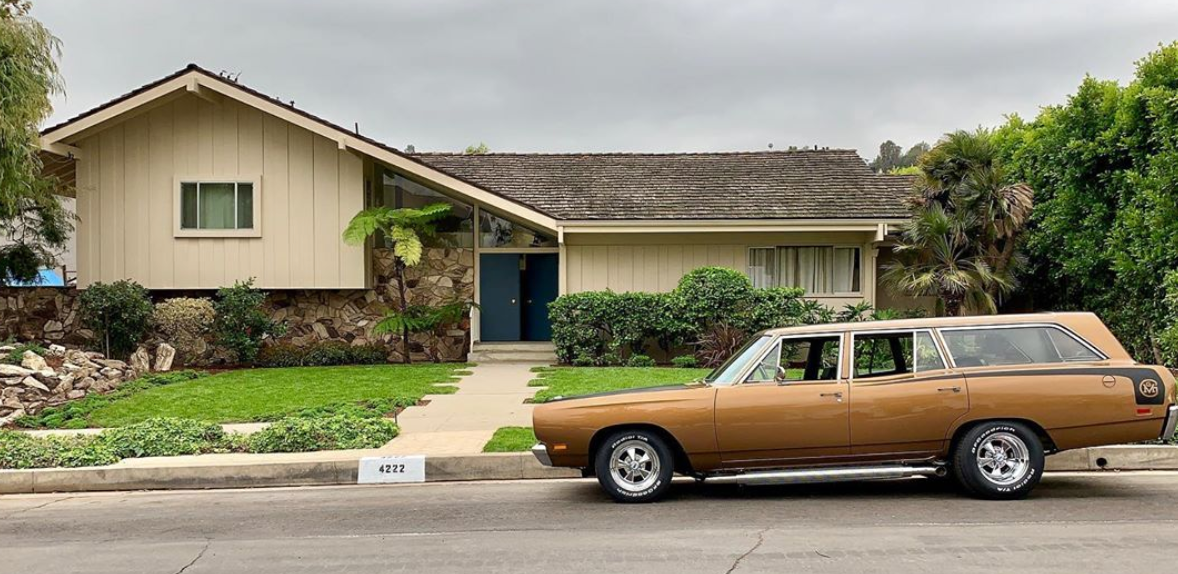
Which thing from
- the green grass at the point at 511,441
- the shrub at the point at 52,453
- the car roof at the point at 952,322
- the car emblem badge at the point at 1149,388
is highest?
the car roof at the point at 952,322

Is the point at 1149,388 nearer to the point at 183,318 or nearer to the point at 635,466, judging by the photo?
the point at 635,466

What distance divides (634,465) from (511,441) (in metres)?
2.67

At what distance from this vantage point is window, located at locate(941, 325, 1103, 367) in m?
7.94

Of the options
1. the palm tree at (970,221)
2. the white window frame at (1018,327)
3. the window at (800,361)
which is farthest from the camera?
the palm tree at (970,221)

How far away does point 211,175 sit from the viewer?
19.6 meters

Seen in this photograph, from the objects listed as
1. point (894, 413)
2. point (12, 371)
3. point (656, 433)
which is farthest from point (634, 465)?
point (12, 371)

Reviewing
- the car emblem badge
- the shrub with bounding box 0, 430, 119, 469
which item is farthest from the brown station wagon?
the shrub with bounding box 0, 430, 119, 469

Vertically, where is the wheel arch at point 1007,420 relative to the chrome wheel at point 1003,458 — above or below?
above

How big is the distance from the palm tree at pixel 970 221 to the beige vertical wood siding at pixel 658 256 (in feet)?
5.72

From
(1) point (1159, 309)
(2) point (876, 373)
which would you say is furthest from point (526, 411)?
(1) point (1159, 309)

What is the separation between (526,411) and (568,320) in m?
6.07

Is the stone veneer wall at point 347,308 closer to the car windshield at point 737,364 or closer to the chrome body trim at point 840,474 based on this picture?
the car windshield at point 737,364

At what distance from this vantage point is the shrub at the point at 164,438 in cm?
1046

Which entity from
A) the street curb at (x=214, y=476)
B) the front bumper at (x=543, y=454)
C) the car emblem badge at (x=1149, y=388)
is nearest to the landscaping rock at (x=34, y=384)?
the street curb at (x=214, y=476)
